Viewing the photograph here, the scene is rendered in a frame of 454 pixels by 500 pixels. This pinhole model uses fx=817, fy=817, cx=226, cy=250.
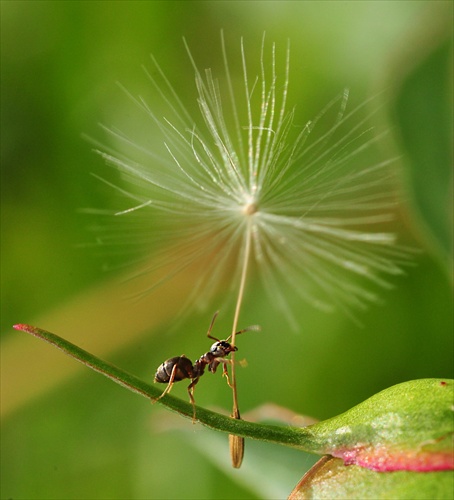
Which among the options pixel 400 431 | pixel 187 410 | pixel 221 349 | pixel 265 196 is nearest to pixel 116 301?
pixel 265 196

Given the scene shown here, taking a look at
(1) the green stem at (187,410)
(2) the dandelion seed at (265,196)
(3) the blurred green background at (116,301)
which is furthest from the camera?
(3) the blurred green background at (116,301)

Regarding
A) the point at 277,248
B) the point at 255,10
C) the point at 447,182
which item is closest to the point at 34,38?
the point at 255,10

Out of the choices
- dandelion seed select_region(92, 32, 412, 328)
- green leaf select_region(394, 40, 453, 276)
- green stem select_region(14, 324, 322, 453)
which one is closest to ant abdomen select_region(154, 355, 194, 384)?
dandelion seed select_region(92, 32, 412, 328)

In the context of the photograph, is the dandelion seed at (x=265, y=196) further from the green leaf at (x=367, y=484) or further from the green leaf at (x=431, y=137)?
the green leaf at (x=367, y=484)

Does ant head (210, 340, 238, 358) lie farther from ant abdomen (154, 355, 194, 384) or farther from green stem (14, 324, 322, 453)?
green stem (14, 324, 322, 453)

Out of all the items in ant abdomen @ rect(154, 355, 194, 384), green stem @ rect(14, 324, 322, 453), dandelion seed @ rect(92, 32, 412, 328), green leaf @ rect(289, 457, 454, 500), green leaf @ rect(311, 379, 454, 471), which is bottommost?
green leaf @ rect(289, 457, 454, 500)

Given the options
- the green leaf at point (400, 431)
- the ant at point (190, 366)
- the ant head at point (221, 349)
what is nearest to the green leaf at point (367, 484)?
the green leaf at point (400, 431)

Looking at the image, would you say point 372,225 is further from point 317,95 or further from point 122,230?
point 122,230
